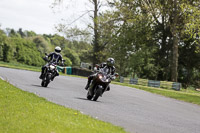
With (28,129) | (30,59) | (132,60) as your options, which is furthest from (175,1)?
(30,59)

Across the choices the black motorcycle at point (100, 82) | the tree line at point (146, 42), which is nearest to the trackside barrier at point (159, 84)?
the tree line at point (146, 42)

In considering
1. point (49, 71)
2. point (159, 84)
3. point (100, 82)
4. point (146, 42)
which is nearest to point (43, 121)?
point (100, 82)

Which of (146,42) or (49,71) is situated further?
(146,42)

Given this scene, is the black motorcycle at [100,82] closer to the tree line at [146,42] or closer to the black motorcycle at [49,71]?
the black motorcycle at [49,71]

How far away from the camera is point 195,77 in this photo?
192 feet

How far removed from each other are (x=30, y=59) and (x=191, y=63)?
74.2m

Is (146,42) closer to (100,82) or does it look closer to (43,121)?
(100,82)

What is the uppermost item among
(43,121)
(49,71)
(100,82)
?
(49,71)

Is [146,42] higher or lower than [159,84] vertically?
higher

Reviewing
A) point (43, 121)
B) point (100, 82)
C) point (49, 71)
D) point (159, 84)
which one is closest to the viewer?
point (43, 121)

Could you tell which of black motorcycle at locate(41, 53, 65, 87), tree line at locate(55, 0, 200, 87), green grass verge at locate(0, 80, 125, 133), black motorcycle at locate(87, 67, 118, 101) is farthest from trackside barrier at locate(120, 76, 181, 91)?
green grass verge at locate(0, 80, 125, 133)

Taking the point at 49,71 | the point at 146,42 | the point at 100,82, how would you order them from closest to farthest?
1. the point at 100,82
2. the point at 49,71
3. the point at 146,42

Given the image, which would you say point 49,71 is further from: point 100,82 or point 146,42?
point 146,42

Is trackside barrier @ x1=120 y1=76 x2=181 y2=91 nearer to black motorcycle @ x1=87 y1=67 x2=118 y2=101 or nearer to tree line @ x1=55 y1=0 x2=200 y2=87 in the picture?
tree line @ x1=55 y1=0 x2=200 y2=87
